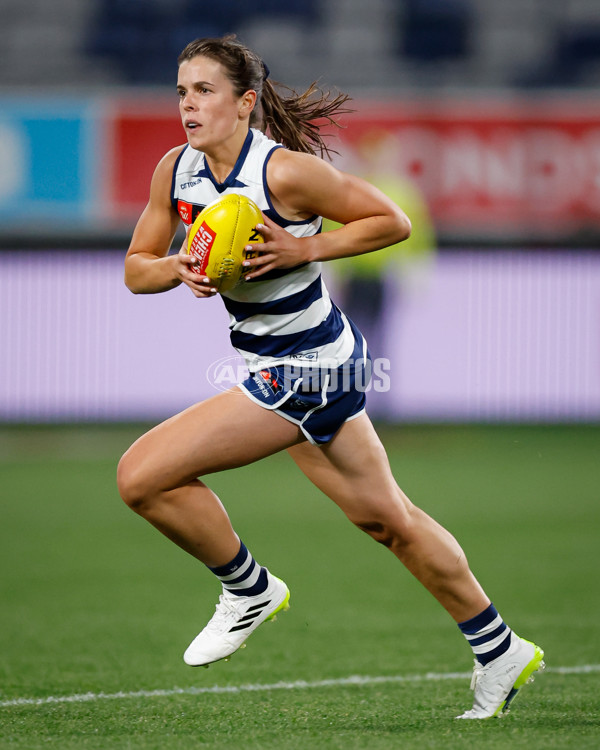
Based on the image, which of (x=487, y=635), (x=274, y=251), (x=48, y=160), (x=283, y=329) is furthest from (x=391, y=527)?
(x=48, y=160)

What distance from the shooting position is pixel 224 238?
3.96 meters

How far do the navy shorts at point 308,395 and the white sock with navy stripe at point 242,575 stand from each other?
532mm

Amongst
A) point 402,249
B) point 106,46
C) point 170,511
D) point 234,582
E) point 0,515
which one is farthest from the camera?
point 106,46

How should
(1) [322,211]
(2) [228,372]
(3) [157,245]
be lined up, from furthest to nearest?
(2) [228,372] < (3) [157,245] < (1) [322,211]

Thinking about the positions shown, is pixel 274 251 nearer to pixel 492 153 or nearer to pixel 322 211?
pixel 322 211

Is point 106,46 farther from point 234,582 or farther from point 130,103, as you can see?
point 234,582

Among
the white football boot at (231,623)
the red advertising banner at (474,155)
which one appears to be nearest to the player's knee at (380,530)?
the white football boot at (231,623)

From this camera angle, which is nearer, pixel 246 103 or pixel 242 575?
pixel 246 103

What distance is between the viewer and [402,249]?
13.7m

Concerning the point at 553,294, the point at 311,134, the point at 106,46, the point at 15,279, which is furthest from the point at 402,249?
the point at 311,134

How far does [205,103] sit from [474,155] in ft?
35.6

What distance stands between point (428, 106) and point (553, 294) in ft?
8.90

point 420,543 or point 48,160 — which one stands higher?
point 48,160

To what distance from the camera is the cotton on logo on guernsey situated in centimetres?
397
